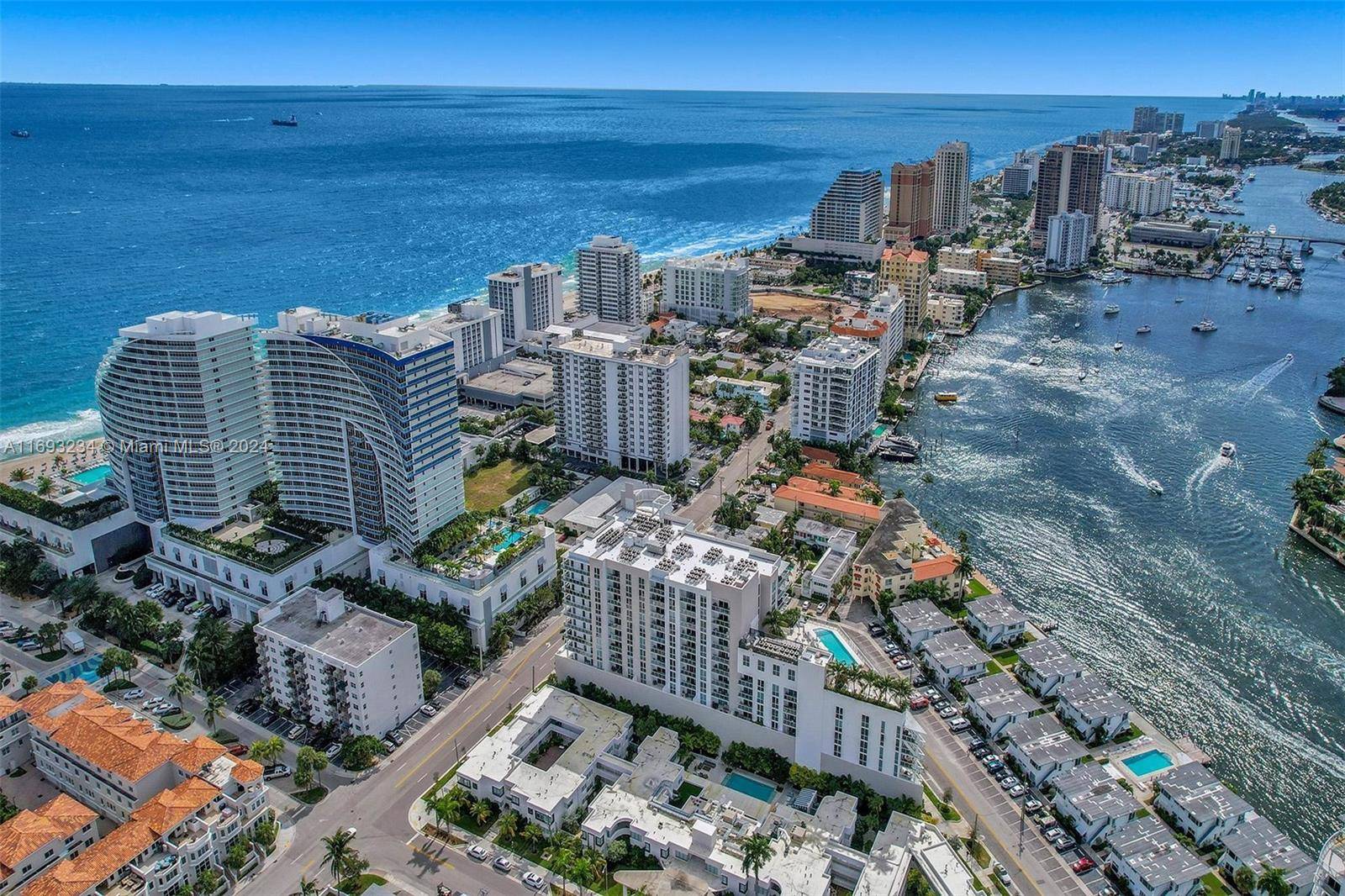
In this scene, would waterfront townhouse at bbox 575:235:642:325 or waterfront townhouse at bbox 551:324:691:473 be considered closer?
waterfront townhouse at bbox 551:324:691:473

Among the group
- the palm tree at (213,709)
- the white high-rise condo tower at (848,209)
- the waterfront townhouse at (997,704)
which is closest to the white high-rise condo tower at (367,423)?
the palm tree at (213,709)

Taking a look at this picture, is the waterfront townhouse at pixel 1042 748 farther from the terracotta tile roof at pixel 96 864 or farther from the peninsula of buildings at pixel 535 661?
the terracotta tile roof at pixel 96 864

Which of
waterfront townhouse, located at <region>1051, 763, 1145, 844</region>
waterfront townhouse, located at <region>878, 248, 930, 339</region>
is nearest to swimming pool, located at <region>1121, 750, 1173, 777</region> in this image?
waterfront townhouse, located at <region>1051, 763, 1145, 844</region>

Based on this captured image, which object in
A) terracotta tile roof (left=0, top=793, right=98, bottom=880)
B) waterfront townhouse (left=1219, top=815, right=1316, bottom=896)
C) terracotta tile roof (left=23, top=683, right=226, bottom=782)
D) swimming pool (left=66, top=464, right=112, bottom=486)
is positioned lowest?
waterfront townhouse (left=1219, top=815, right=1316, bottom=896)

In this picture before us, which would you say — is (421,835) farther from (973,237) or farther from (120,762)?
(973,237)

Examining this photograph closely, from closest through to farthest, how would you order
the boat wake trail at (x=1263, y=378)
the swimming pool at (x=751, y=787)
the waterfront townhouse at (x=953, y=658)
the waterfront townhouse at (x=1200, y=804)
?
1. the waterfront townhouse at (x=1200, y=804)
2. the swimming pool at (x=751, y=787)
3. the waterfront townhouse at (x=953, y=658)
4. the boat wake trail at (x=1263, y=378)

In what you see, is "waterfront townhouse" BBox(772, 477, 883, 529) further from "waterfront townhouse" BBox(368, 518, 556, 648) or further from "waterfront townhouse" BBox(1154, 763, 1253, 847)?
"waterfront townhouse" BBox(1154, 763, 1253, 847)

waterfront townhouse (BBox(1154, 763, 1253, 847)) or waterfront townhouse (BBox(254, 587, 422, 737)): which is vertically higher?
waterfront townhouse (BBox(254, 587, 422, 737))

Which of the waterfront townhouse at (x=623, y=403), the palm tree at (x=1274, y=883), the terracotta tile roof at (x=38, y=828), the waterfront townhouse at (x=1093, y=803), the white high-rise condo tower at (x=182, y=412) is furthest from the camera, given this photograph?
the waterfront townhouse at (x=623, y=403)
